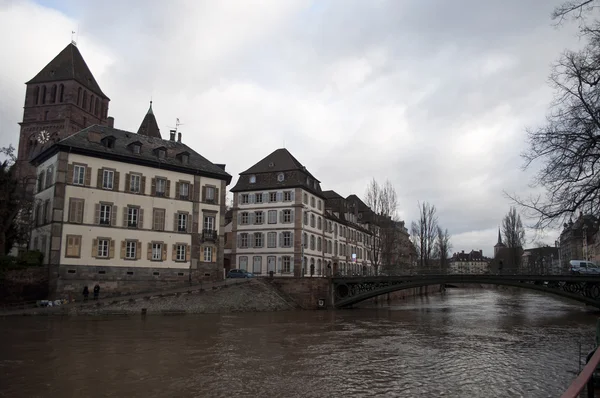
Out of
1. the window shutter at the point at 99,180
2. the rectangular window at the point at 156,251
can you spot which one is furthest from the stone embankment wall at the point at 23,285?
the rectangular window at the point at 156,251

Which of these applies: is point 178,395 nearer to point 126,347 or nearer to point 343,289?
point 126,347

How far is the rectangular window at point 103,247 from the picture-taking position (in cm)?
3697

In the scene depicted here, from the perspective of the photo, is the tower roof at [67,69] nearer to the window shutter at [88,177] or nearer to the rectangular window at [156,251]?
the window shutter at [88,177]

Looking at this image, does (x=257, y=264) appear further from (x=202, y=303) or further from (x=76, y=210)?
(x=76, y=210)

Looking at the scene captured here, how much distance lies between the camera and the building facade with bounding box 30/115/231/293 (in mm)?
35688

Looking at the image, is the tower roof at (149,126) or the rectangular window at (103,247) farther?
the tower roof at (149,126)

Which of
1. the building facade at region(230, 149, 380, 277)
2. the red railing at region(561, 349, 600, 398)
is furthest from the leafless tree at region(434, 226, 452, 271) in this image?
the red railing at region(561, 349, 600, 398)

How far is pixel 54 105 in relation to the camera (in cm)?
6369

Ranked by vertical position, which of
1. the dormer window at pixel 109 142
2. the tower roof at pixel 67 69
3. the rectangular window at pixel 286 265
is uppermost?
the tower roof at pixel 67 69

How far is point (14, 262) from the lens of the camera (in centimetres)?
3366

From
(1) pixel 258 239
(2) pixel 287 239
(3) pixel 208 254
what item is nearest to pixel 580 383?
(3) pixel 208 254

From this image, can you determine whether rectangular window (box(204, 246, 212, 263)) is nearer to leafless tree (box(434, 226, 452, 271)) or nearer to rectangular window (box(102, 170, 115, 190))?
rectangular window (box(102, 170, 115, 190))

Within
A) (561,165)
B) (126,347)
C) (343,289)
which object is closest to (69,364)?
(126,347)

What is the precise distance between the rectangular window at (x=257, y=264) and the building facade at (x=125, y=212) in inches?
401
